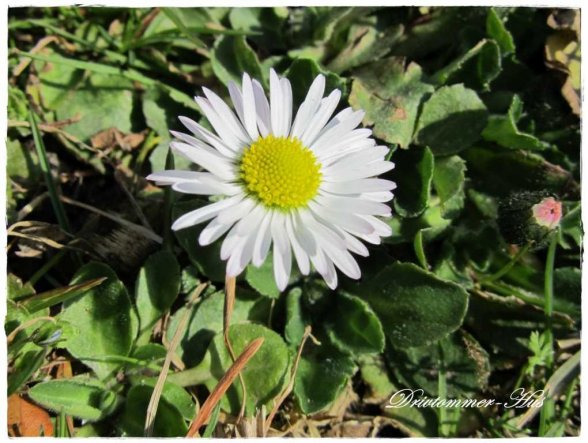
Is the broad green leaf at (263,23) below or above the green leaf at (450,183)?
above

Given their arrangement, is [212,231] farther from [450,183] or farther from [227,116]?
[450,183]

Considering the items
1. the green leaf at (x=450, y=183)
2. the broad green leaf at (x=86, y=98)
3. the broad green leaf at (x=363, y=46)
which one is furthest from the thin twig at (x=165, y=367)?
the broad green leaf at (x=363, y=46)

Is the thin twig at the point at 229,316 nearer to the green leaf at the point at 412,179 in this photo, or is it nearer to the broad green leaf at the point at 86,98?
the green leaf at the point at 412,179

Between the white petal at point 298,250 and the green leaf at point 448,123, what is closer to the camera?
the white petal at point 298,250

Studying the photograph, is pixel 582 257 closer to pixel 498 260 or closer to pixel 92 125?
pixel 498 260

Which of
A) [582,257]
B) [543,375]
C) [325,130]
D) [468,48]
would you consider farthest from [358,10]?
[543,375]

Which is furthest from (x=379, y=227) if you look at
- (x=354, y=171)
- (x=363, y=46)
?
(x=363, y=46)
